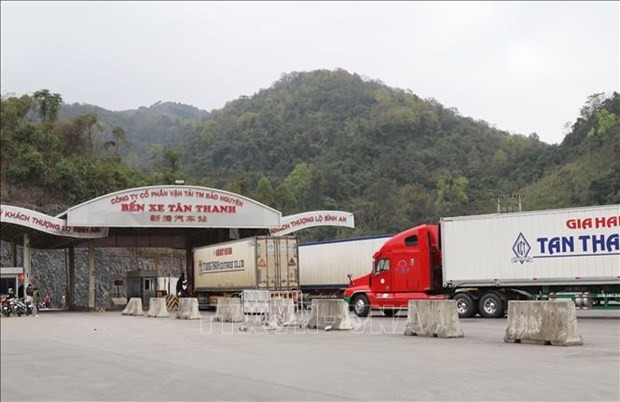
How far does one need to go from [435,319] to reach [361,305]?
38.9ft

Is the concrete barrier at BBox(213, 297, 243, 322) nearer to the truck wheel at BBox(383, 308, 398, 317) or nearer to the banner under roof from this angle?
the truck wheel at BBox(383, 308, 398, 317)

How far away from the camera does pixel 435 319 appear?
56.3 ft

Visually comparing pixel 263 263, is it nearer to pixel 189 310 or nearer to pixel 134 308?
pixel 134 308

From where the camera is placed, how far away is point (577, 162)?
3159 inches

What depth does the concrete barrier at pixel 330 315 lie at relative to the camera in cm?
2006

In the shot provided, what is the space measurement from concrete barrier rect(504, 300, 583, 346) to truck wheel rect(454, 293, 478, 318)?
36.0 feet

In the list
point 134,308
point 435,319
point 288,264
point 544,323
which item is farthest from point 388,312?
point 544,323

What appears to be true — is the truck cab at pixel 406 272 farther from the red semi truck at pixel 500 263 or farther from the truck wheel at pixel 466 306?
the truck wheel at pixel 466 306

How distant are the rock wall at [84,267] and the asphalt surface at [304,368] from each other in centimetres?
4343

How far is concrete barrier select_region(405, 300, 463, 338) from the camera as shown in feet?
55.7

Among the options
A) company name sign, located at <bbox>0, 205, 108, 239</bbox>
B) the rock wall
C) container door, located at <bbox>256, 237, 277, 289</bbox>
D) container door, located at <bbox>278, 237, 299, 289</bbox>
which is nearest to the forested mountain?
the rock wall

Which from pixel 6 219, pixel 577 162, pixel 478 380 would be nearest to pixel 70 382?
pixel 478 380

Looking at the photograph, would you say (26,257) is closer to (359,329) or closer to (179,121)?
(359,329)

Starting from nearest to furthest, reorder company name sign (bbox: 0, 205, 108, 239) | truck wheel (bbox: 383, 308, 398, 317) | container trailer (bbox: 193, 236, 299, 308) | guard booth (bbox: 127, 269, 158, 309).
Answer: truck wheel (bbox: 383, 308, 398, 317) → container trailer (bbox: 193, 236, 299, 308) → company name sign (bbox: 0, 205, 108, 239) → guard booth (bbox: 127, 269, 158, 309)
